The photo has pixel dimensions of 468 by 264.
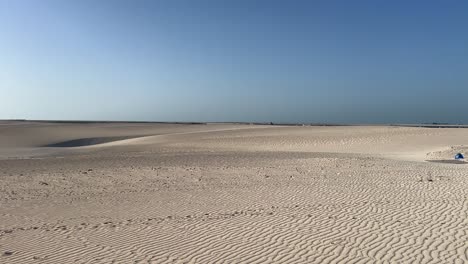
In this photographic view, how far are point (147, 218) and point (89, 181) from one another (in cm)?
764

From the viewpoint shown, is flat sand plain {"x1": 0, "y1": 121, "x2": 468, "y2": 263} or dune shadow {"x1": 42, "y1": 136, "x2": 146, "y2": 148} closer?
flat sand plain {"x1": 0, "y1": 121, "x2": 468, "y2": 263}

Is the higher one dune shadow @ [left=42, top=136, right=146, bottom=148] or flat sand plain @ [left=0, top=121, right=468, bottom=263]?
flat sand plain @ [left=0, top=121, right=468, bottom=263]

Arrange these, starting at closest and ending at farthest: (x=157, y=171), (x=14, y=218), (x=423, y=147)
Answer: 1. (x=14, y=218)
2. (x=157, y=171)
3. (x=423, y=147)

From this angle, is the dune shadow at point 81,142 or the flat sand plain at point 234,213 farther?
the dune shadow at point 81,142

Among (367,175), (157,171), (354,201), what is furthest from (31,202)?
(367,175)

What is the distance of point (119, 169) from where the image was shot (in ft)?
69.4

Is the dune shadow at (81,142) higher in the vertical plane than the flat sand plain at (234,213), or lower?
lower

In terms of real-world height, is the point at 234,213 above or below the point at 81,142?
above

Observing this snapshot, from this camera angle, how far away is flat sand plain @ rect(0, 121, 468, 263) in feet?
25.6

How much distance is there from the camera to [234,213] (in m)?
11.1

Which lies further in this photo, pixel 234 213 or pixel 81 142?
pixel 81 142

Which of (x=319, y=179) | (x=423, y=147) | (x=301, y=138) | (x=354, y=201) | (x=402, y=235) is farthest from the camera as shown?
(x=301, y=138)

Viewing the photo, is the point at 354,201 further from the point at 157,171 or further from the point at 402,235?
the point at 157,171

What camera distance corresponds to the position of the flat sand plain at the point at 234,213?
780 centimetres
